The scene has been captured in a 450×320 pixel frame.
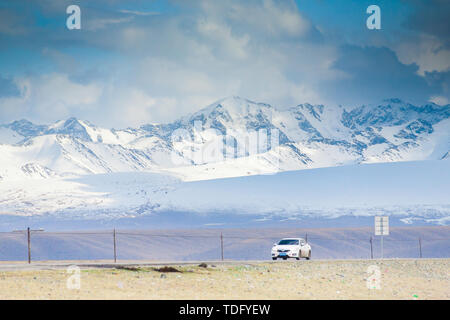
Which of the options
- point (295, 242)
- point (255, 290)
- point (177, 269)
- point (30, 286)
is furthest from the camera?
point (295, 242)

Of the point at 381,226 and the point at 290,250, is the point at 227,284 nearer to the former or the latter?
the point at 290,250

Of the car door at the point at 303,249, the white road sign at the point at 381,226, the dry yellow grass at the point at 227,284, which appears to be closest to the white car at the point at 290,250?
the car door at the point at 303,249

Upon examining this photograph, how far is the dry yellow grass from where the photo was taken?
122 ft

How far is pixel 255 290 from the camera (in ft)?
134

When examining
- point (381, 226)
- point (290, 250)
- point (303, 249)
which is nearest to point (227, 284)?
point (290, 250)

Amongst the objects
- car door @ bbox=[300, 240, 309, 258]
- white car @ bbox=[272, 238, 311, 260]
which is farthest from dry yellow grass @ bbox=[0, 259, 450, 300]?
car door @ bbox=[300, 240, 309, 258]

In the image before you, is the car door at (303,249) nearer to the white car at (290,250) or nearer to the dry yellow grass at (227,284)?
the white car at (290,250)

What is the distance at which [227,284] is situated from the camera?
140 ft

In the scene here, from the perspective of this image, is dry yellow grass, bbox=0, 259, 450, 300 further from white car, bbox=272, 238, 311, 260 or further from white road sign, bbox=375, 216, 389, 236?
white road sign, bbox=375, 216, 389, 236

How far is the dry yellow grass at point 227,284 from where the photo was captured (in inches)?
1465

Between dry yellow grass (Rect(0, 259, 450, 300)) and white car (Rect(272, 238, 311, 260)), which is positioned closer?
dry yellow grass (Rect(0, 259, 450, 300))
